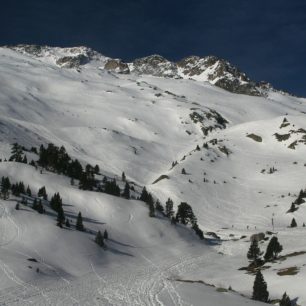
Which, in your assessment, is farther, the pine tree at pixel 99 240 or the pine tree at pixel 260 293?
the pine tree at pixel 99 240

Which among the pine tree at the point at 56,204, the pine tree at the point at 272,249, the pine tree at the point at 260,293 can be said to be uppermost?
the pine tree at the point at 260,293

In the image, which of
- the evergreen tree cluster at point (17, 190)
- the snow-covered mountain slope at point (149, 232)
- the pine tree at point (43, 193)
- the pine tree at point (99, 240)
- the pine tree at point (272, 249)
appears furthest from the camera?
the pine tree at point (43, 193)

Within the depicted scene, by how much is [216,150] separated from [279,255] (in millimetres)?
118101

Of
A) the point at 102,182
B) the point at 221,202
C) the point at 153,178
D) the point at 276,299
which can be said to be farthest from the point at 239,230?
the point at 276,299

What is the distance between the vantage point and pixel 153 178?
165 metres

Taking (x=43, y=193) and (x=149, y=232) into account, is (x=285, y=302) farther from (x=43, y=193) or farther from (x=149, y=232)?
(x=43, y=193)

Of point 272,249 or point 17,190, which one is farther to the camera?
point 17,190

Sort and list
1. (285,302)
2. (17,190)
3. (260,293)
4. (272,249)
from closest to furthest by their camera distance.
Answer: (285,302) → (260,293) → (272,249) → (17,190)

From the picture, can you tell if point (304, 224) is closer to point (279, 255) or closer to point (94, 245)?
point (279, 255)

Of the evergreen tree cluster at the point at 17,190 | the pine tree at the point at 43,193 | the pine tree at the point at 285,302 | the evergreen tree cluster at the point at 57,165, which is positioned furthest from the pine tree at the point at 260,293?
the evergreen tree cluster at the point at 57,165

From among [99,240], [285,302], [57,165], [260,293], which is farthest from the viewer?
[57,165]

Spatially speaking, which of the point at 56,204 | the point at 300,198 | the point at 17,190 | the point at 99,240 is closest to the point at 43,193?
the point at 17,190

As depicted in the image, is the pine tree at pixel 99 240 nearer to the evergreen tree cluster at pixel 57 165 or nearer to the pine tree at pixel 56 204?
the pine tree at pixel 56 204

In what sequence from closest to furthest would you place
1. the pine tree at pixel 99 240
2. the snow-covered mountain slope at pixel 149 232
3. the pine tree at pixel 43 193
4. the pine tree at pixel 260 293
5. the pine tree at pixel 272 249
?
the snow-covered mountain slope at pixel 149 232 → the pine tree at pixel 260 293 → the pine tree at pixel 99 240 → the pine tree at pixel 272 249 → the pine tree at pixel 43 193
